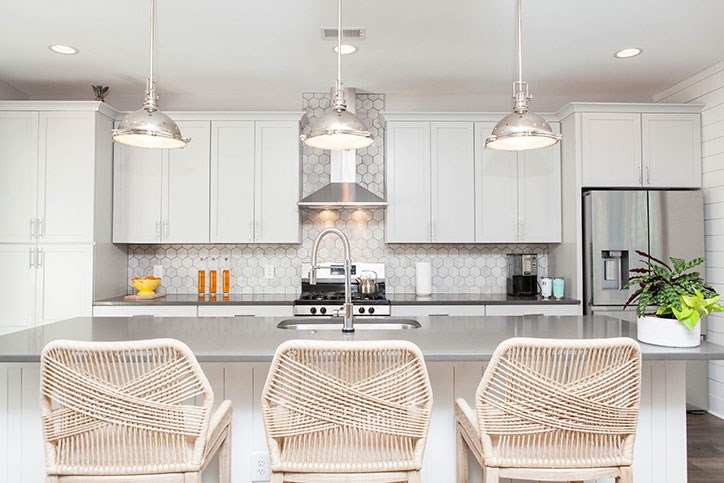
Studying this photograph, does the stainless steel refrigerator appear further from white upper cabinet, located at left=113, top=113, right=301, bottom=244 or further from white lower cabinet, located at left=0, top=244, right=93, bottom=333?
white lower cabinet, located at left=0, top=244, right=93, bottom=333

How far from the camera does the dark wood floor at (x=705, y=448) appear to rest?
2748mm

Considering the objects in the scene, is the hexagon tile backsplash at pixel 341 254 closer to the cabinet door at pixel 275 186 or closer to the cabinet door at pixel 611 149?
the cabinet door at pixel 275 186

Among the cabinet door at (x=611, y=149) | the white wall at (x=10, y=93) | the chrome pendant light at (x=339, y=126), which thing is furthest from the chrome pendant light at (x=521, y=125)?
the white wall at (x=10, y=93)

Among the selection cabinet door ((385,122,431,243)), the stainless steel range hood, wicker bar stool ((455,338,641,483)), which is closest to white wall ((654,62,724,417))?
cabinet door ((385,122,431,243))

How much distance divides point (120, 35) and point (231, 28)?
2.43 ft

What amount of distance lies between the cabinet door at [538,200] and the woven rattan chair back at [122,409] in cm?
325

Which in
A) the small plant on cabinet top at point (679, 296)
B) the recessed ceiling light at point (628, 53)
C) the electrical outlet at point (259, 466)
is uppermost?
the recessed ceiling light at point (628, 53)

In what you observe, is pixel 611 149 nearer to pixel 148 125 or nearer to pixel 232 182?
pixel 232 182

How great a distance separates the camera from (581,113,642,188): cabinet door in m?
3.88


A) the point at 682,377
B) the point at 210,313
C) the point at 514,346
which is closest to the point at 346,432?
the point at 514,346

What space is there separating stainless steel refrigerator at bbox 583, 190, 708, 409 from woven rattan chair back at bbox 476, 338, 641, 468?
7.98ft

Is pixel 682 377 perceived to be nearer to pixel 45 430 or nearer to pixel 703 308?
pixel 703 308

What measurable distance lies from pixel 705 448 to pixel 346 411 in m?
2.90

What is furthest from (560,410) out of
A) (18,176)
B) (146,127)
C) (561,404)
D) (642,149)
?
(18,176)
